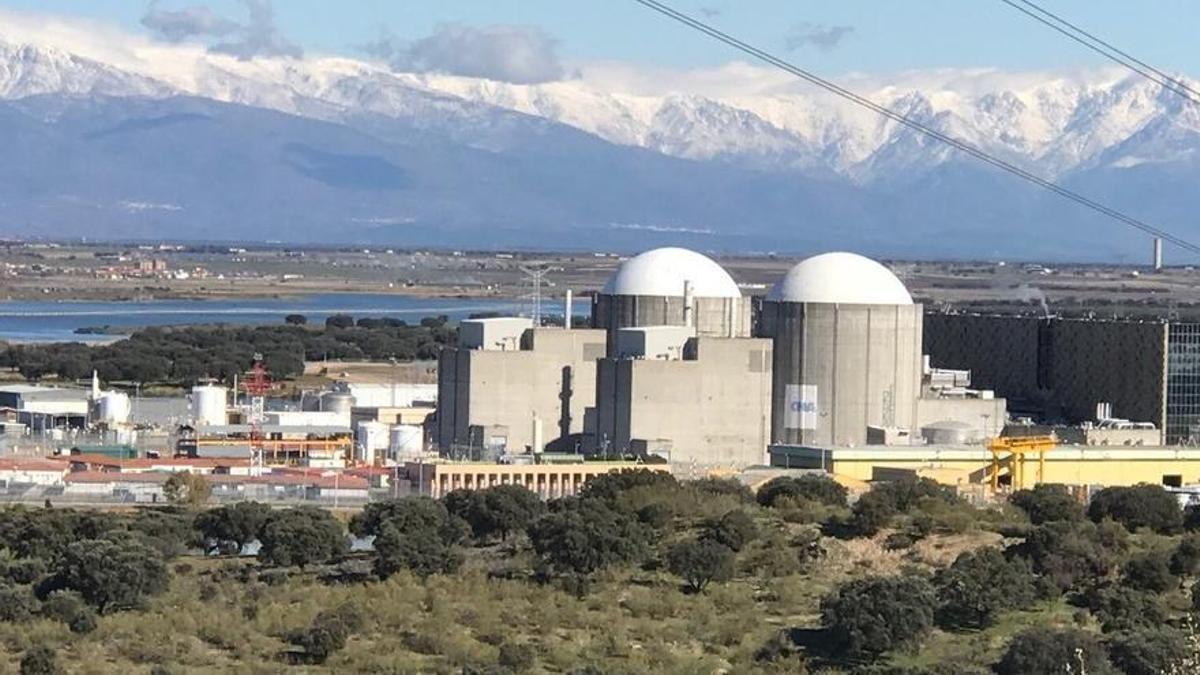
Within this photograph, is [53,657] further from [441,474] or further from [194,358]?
[194,358]

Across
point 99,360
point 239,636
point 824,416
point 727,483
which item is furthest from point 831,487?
point 99,360

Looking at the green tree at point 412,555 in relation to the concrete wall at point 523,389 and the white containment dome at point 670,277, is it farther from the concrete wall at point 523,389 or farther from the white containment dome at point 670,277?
the white containment dome at point 670,277

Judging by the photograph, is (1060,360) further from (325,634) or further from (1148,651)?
(325,634)

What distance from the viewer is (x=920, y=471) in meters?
55.8

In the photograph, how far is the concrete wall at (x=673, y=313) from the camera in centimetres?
6475

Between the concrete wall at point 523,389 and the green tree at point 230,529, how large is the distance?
15.2m

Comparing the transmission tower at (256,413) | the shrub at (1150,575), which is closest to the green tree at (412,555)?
the shrub at (1150,575)

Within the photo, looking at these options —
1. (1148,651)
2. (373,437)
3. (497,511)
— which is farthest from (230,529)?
(373,437)

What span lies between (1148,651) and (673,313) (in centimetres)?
3320

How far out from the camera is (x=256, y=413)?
70.8 meters

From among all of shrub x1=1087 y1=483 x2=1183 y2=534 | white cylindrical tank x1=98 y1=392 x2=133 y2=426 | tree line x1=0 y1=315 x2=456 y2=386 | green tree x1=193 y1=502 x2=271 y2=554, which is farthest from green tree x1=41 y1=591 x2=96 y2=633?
tree line x1=0 y1=315 x2=456 y2=386

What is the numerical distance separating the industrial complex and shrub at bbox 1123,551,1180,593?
55.1 feet

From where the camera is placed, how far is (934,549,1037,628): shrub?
3625 centimetres

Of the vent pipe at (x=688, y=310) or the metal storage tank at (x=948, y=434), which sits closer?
the metal storage tank at (x=948, y=434)
